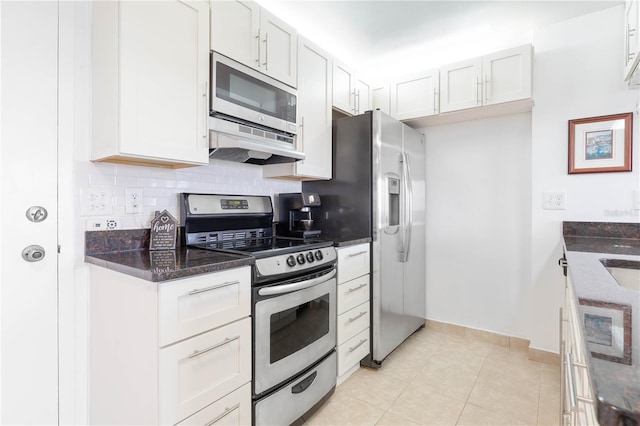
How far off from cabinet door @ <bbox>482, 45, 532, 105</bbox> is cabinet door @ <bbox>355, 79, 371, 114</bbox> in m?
0.95

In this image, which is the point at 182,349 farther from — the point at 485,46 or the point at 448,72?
the point at 485,46

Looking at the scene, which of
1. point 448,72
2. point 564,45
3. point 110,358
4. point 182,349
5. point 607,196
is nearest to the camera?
point 182,349

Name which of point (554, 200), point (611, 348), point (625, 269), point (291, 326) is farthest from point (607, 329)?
point (554, 200)

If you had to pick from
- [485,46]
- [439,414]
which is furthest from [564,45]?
[439,414]

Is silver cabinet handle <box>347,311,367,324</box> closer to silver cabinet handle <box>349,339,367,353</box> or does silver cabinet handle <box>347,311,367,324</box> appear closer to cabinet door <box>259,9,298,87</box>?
silver cabinet handle <box>349,339,367,353</box>

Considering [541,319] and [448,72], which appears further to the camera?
[448,72]

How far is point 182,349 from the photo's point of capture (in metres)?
1.21

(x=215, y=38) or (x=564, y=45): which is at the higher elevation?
(x=564, y=45)

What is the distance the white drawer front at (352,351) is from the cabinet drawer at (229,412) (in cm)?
79

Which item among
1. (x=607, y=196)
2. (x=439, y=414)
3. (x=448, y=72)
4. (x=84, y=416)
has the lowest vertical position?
(x=439, y=414)

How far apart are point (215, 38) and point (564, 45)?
2.47m

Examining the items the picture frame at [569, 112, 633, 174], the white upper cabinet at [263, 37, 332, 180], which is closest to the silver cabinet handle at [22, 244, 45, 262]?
the white upper cabinet at [263, 37, 332, 180]

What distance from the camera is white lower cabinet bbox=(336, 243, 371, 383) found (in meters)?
2.11

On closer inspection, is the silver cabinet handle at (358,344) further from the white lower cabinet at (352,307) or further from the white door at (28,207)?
the white door at (28,207)
